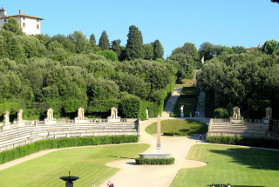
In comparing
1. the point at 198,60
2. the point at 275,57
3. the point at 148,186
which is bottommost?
the point at 148,186

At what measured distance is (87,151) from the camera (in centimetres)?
6272

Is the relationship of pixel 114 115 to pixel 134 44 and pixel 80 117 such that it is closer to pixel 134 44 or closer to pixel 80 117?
pixel 80 117

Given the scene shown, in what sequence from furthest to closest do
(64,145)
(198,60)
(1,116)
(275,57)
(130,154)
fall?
1. (198,60)
2. (275,57)
3. (1,116)
4. (64,145)
5. (130,154)

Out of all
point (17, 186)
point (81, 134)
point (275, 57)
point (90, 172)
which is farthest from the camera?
point (275, 57)

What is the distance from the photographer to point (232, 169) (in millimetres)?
47469

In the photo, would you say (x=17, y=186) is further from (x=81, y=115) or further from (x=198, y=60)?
(x=198, y=60)

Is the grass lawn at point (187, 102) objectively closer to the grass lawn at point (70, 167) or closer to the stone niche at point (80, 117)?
the stone niche at point (80, 117)

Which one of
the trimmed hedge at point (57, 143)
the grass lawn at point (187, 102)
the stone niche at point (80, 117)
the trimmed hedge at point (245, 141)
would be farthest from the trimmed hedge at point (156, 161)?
the grass lawn at point (187, 102)

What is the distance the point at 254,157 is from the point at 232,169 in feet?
33.3

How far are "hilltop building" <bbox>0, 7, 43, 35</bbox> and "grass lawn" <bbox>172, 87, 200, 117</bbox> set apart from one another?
72173 millimetres

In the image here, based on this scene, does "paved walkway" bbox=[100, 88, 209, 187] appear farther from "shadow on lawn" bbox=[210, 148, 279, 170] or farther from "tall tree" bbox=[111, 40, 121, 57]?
"tall tree" bbox=[111, 40, 121, 57]

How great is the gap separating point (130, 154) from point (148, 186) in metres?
20.3

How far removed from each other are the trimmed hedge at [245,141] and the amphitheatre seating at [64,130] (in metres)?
13.9

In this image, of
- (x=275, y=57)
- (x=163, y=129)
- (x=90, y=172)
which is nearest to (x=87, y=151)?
(x=90, y=172)
